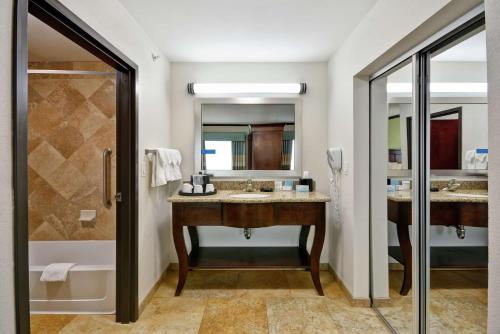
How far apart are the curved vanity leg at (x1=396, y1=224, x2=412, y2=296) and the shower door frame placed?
1.84 meters

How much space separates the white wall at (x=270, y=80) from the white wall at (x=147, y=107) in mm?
157

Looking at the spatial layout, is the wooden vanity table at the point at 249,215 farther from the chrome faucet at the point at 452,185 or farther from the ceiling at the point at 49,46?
the ceiling at the point at 49,46

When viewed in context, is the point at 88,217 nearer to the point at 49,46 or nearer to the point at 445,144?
the point at 49,46

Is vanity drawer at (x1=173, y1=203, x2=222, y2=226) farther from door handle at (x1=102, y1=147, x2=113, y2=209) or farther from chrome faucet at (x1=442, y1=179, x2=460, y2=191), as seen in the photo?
chrome faucet at (x1=442, y1=179, x2=460, y2=191)

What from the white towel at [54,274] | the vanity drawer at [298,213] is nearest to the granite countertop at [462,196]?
the vanity drawer at [298,213]

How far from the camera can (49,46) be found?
2.52 m

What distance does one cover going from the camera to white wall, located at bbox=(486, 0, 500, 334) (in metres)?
0.90

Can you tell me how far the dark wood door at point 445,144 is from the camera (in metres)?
1.46

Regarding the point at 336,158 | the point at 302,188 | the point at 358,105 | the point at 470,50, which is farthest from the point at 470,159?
the point at 302,188

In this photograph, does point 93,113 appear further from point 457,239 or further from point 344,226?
point 457,239

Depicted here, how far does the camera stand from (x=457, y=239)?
1.49 metres

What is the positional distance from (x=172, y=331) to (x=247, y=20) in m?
2.30

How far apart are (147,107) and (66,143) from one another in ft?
3.67

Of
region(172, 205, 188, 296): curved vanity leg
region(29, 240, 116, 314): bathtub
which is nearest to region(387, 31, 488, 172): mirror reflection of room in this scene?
region(172, 205, 188, 296): curved vanity leg
